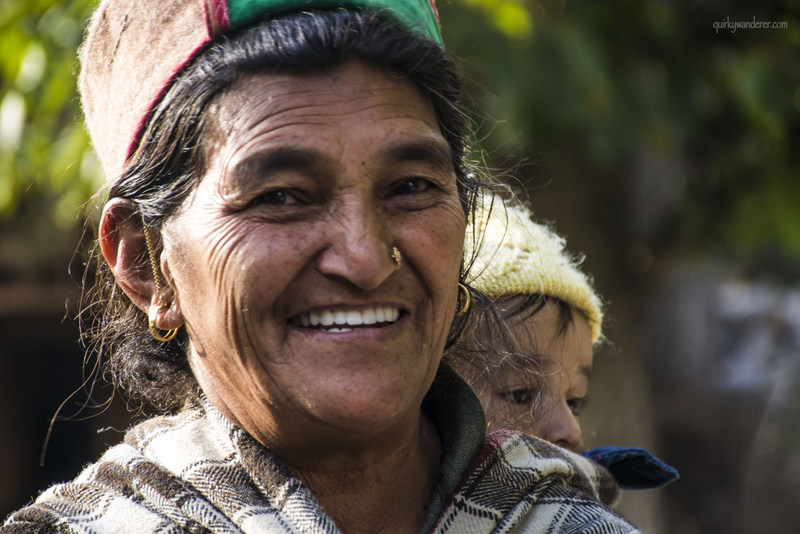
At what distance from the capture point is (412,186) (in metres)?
1.90

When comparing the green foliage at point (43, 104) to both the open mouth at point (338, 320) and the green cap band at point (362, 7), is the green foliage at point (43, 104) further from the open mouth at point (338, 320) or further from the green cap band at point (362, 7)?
the open mouth at point (338, 320)

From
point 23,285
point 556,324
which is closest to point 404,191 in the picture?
point 556,324

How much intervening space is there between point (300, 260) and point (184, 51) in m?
0.48

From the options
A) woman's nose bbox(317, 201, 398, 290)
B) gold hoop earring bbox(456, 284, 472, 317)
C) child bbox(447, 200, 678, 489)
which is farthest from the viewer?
child bbox(447, 200, 678, 489)

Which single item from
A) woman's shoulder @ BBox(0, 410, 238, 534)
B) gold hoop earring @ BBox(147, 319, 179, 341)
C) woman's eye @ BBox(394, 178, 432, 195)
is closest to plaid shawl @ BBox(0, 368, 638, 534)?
woman's shoulder @ BBox(0, 410, 238, 534)

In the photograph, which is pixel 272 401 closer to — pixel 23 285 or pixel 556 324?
pixel 556 324

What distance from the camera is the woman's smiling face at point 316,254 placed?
1750mm

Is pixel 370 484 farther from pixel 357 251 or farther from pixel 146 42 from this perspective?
pixel 146 42

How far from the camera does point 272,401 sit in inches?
71.4

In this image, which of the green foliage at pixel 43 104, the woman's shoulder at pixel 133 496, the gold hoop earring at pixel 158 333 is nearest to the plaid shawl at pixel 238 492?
Answer: the woman's shoulder at pixel 133 496

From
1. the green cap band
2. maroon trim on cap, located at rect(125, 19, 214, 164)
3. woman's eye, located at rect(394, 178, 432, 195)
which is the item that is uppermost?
the green cap band

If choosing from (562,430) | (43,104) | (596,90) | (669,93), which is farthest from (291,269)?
(669,93)

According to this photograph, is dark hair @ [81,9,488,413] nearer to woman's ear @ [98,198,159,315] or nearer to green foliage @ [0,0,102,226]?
woman's ear @ [98,198,159,315]

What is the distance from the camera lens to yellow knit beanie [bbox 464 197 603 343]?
2641 millimetres
